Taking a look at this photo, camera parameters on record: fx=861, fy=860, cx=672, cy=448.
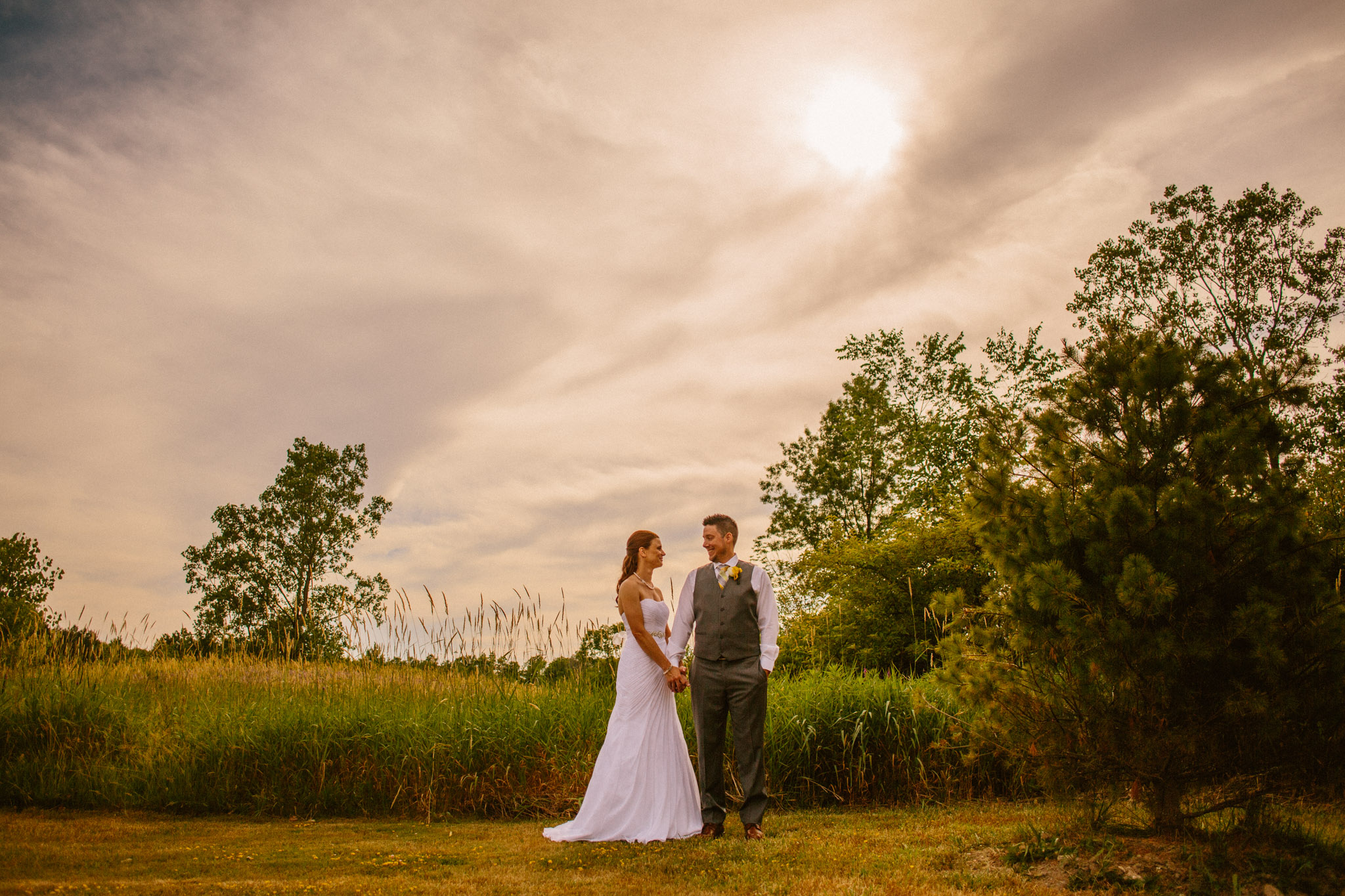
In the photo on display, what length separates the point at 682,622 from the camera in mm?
6781

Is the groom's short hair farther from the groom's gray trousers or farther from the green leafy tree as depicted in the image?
the green leafy tree

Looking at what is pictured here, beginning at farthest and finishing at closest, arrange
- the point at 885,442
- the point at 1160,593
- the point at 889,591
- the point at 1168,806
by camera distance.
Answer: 1. the point at 885,442
2. the point at 889,591
3. the point at 1168,806
4. the point at 1160,593

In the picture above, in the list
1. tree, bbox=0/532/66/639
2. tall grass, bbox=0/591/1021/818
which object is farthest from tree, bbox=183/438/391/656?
tall grass, bbox=0/591/1021/818

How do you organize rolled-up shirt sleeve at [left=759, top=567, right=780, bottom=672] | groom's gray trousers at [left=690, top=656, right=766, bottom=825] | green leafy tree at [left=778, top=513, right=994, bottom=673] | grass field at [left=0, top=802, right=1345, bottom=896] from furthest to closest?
green leafy tree at [left=778, top=513, right=994, bottom=673]
rolled-up shirt sleeve at [left=759, top=567, right=780, bottom=672]
groom's gray trousers at [left=690, top=656, right=766, bottom=825]
grass field at [left=0, top=802, right=1345, bottom=896]

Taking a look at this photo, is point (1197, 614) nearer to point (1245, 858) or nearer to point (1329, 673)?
point (1329, 673)

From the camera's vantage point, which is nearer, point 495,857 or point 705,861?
point 705,861

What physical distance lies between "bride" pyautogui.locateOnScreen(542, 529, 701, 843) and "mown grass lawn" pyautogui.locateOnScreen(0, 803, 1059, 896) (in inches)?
10.6

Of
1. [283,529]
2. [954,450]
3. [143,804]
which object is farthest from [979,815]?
[283,529]

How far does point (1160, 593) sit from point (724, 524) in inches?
123

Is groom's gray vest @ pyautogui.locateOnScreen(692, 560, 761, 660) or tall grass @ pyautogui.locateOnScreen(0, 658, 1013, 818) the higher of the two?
groom's gray vest @ pyautogui.locateOnScreen(692, 560, 761, 660)

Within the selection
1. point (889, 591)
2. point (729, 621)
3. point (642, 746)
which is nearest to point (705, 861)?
point (642, 746)

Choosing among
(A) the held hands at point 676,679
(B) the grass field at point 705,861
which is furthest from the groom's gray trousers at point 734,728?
(B) the grass field at point 705,861

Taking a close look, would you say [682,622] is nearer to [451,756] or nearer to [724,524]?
[724,524]

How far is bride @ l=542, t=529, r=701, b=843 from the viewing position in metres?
6.29
